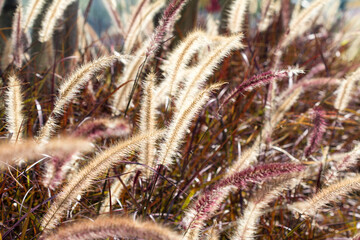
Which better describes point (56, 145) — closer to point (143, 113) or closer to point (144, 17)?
point (143, 113)

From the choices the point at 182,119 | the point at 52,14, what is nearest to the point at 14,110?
the point at 182,119

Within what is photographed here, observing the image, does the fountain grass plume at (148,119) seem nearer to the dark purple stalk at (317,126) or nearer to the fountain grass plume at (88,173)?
the fountain grass plume at (88,173)

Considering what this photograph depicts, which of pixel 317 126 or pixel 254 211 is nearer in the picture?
pixel 254 211

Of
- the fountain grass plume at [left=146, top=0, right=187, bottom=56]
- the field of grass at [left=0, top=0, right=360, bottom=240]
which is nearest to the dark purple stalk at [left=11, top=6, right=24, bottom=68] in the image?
the field of grass at [left=0, top=0, right=360, bottom=240]

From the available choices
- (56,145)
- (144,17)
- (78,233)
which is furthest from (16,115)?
(144,17)

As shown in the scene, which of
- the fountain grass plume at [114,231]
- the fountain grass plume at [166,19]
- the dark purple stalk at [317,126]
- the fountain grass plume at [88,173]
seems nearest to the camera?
the fountain grass plume at [114,231]

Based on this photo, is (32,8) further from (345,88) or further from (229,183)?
(345,88)

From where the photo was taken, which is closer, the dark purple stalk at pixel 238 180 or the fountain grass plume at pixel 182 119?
the dark purple stalk at pixel 238 180

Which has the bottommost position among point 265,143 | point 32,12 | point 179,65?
point 265,143

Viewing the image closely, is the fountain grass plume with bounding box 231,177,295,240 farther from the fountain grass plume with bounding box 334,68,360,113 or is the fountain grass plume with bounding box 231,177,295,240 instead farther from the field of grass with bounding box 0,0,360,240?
the fountain grass plume with bounding box 334,68,360,113

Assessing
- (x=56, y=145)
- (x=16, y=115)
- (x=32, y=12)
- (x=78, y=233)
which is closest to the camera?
(x=78, y=233)

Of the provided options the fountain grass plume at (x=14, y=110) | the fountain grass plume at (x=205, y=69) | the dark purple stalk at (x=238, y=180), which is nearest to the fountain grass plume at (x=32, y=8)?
the fountain grass plume at (x=14, y=110)
